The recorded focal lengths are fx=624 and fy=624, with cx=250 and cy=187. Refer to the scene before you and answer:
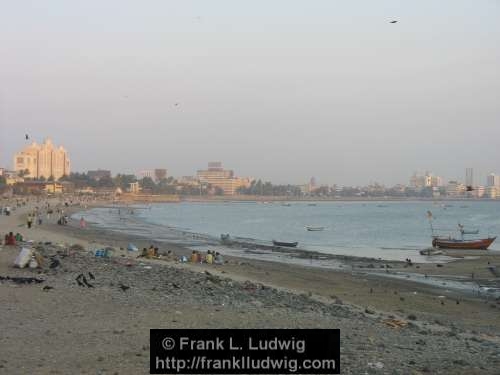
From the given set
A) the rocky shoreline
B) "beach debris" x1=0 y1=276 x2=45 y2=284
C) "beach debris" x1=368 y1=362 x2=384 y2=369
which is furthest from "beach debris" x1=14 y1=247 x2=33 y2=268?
"beach debris" x1=368 y1=362 x2=384 y2=369

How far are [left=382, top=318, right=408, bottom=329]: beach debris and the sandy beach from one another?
0.11m

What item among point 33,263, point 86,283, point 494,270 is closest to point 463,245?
point 494,270

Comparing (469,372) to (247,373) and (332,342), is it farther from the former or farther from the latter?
(247,373)

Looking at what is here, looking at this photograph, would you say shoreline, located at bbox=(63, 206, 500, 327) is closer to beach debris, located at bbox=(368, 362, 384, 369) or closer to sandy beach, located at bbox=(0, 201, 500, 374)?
sandy beach, located at bbox=(0, 201, 500, 374)

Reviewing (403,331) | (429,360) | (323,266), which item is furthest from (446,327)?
(323,266)

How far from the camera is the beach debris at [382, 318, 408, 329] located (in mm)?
11578

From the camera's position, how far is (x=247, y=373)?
271 inches

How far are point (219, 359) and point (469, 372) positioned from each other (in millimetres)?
3403

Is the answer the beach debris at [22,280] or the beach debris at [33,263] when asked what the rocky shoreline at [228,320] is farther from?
the beach debris at [33,263]

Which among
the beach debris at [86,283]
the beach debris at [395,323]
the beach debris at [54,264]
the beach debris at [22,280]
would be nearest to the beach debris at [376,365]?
the beach debris at [395,323]

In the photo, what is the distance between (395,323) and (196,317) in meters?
4.03

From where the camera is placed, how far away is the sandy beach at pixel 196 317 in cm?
791

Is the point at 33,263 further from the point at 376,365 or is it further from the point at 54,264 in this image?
the point at 376,365

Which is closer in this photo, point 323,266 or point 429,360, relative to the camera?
point 429,360
